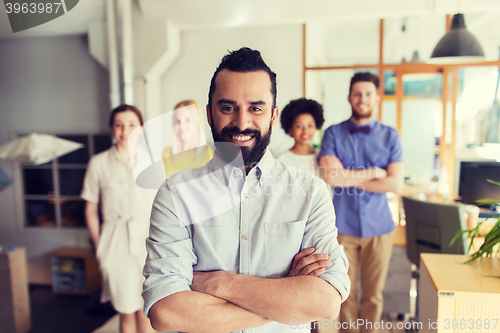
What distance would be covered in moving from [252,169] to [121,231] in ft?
3.42

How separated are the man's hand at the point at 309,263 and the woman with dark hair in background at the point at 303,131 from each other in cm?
31

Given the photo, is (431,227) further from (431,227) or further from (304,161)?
(304,161)

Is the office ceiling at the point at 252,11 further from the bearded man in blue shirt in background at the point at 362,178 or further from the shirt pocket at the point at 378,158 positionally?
the shirt pocket at the point at 378,158

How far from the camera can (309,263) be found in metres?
0.75

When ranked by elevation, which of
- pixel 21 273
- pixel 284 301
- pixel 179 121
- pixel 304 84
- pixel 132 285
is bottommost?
pixel 132 285

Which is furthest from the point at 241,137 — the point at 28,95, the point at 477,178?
the point at 477,178

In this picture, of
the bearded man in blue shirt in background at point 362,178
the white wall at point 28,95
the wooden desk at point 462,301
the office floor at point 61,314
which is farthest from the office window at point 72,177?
the wooden desk at point 462,301

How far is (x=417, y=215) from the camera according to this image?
1.96 meters

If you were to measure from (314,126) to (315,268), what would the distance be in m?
0.51

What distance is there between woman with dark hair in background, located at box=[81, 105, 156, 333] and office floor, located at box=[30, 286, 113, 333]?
425 millimetres

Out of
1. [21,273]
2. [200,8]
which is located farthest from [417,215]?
[21,273]

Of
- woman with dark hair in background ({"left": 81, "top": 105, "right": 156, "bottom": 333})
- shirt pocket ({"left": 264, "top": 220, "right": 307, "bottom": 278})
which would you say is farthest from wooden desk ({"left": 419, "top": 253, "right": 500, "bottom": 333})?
woman with dark hair in background ({"left": 81, "top": 105, "right": 156, "bottom": 333})

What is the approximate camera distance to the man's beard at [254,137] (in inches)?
25.9

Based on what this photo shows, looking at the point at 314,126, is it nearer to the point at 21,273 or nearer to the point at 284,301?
the point at 284,301
